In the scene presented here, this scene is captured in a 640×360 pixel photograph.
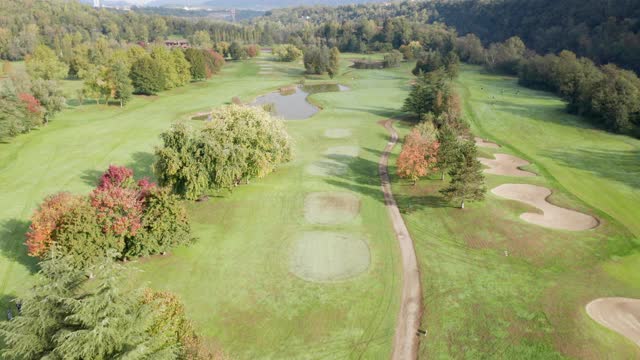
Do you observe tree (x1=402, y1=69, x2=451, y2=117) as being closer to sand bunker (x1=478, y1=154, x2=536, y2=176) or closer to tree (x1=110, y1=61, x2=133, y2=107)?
sand bunker (x1=478, y1=154, x2=536, y2=176)

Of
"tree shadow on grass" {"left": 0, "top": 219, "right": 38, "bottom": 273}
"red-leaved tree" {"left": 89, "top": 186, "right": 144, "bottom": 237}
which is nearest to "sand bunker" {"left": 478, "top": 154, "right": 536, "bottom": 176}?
"red-leaved tree" {"left": 89, "top": 186, "right": 144, "bottom": 237}

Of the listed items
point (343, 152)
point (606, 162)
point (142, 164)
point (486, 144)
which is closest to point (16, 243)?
point (142, 164)

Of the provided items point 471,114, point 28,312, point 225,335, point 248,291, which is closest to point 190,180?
point 248,291

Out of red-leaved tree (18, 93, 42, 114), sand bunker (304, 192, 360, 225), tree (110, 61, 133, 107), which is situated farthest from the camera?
tree (110, 61, 133, 107)

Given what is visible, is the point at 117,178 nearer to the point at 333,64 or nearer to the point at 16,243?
the point at 16,243

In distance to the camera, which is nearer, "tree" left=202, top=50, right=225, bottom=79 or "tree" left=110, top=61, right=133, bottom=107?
"tree" left=110, top=61, right=133, bottom=107

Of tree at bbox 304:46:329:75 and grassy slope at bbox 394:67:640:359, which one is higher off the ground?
tree at bbox 304:46:329:75

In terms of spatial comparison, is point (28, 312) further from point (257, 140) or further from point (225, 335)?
point (257, 140)
